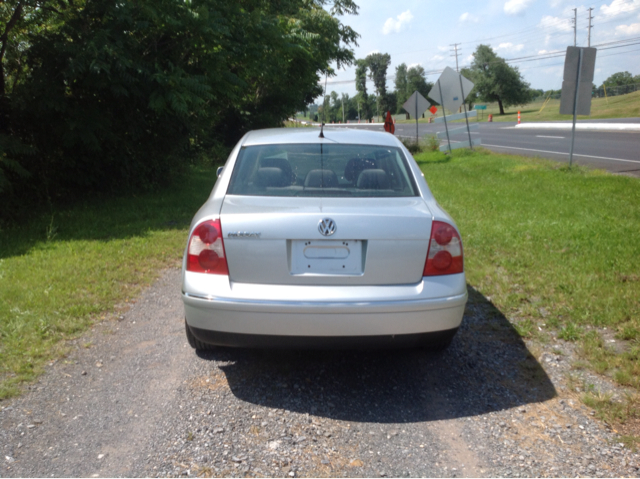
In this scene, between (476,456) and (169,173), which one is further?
(169,173)

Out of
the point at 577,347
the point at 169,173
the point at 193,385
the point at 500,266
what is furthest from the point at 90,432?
the point at 169,173

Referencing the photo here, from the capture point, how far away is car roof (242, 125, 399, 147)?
4656mm

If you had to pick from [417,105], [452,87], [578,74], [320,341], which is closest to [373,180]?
[320,341]

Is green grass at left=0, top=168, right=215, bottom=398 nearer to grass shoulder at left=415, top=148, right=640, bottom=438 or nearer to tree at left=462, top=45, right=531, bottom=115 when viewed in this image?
grass shoulder at left=415, top=148, right=640, bottom=438

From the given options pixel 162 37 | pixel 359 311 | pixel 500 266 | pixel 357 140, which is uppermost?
pixel 162 37

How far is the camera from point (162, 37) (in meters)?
11.3

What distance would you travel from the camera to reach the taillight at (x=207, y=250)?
11.8ft

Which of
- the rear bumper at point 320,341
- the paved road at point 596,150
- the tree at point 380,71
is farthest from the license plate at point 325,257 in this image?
the tree at point 380,71

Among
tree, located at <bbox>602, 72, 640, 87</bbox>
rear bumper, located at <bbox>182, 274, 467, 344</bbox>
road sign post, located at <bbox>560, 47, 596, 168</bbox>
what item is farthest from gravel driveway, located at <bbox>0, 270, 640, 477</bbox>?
tree, located at <bbox>602, 72, 640, 87</bbox>

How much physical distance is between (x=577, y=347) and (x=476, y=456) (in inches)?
71.4

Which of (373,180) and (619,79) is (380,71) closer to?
(619,79)

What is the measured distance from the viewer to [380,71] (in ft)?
356

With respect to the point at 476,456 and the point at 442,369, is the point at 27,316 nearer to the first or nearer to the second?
the point at 442,369

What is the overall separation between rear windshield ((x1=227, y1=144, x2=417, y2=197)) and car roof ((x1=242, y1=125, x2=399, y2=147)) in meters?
0.08
